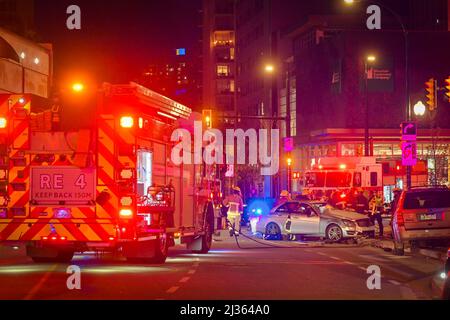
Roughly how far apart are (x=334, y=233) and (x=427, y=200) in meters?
6.53

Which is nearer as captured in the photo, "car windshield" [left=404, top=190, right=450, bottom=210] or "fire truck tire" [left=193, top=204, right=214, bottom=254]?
"car windshield" [left=404, top=190, right=450, bottom=210]

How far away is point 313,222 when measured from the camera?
90.0ft

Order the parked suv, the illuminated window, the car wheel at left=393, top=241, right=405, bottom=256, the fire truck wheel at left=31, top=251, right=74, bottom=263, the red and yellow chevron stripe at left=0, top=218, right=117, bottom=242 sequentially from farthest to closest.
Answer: the illuminated window, the car wheel at left=393, top=241, right=405, bottom=256, the parked suv, the fire truck wheel at left=31, top=251, right=74, bottom=263, the red and yellow chevron stripe at left=0, top=218, right=117, bottom=242

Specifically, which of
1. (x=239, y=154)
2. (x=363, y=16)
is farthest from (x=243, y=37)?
(x=363, y=16)

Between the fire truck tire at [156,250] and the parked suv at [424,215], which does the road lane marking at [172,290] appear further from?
the parked suv at [424,215]

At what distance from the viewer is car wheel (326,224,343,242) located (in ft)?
87.7

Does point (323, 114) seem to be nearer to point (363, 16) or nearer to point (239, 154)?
point (363, 16)

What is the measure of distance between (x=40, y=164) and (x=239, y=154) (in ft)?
245

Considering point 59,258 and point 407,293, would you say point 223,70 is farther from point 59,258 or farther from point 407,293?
point 407,293

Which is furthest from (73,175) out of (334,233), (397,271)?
(334,233)

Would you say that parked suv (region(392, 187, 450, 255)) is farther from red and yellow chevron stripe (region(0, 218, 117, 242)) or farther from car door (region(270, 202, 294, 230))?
red and yellow chevron stripe (region(0, 218, 117, 242))

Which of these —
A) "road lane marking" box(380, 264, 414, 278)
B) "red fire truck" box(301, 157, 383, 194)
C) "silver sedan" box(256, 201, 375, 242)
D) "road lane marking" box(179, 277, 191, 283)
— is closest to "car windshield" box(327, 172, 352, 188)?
"red fire truck" box(301, 157, 383, 194)

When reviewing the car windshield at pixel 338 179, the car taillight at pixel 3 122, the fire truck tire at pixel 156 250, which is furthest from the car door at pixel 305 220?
the car windshield at pixel 338 179

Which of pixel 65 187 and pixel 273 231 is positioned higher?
pixel 65 187
